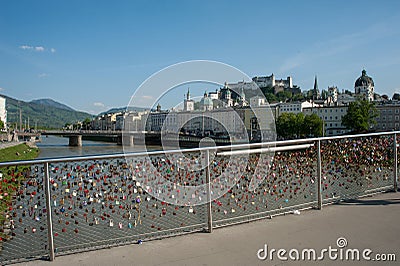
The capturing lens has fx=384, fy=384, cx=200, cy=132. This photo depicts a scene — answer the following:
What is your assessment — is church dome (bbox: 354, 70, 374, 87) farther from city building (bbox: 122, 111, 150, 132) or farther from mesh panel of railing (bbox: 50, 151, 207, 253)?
mesh panel of railing (bbox: 50, 151, 207, 253)

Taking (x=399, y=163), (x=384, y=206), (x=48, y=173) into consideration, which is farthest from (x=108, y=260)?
(x=399, y=163)

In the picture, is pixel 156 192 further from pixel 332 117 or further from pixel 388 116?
pixel 332 117

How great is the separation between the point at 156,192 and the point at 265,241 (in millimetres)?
1223

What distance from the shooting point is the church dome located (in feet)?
346

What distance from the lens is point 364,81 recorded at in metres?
106

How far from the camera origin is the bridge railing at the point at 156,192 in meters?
3.41

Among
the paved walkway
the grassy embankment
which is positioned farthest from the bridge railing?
the paved walkway

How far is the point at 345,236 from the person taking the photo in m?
3.60

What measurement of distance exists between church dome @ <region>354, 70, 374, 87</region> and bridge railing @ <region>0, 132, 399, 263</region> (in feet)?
360

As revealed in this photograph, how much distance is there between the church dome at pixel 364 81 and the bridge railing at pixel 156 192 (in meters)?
110

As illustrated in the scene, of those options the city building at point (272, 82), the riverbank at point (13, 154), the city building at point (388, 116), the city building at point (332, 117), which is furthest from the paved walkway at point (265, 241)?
the city building at point (272, 82)

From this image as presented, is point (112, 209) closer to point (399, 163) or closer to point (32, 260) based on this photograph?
point (32, 260)

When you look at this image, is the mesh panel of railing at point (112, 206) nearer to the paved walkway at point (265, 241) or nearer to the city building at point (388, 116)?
the paved walkway at point (265, 241)

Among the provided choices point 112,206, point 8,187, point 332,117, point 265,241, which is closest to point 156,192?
point 112,206
